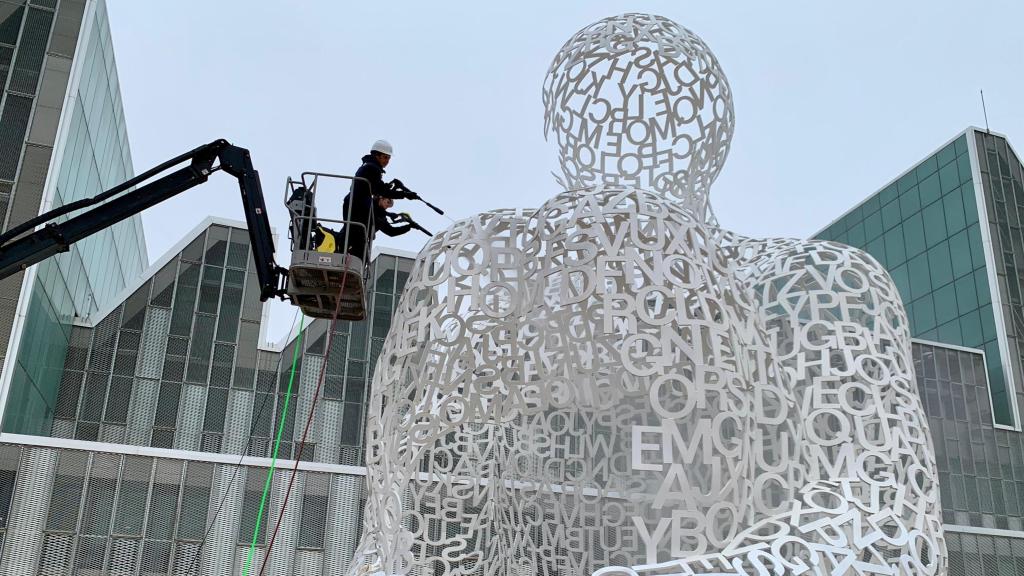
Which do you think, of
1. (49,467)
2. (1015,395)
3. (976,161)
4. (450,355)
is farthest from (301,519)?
(976,161)

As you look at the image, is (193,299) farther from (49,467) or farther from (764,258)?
(764,258)

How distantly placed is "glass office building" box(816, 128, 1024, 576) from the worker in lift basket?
16556 millimetres

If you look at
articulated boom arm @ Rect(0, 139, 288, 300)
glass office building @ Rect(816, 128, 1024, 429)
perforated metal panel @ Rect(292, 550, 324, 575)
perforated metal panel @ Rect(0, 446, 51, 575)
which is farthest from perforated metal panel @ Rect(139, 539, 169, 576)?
glass office building @ Rect(816, 128, 1024, 429)

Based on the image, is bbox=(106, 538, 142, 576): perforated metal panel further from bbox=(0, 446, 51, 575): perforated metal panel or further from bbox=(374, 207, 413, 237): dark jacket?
bbox=(374, 207, 413, 237): dark jacket

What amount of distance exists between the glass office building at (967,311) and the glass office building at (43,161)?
17.3 metres

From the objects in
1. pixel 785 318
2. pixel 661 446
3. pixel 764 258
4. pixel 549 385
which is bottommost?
pixel 661 446

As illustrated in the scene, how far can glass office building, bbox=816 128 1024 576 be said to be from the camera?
993 inches

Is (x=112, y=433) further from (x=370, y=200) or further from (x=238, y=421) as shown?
(x=370, y=200)

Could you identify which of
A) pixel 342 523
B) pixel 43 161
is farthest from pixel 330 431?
pixel 43 161

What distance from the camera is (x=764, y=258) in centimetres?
782

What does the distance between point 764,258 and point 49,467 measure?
526 inches

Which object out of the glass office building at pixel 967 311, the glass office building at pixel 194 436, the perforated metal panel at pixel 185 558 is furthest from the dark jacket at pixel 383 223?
the glass office building at pixel 967 311

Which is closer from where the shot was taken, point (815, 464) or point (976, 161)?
point (815, 464)

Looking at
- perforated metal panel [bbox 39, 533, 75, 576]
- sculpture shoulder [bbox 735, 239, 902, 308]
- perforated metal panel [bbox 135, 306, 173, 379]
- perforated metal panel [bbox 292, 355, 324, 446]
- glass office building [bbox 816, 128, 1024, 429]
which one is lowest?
perforated metal panel [bbox 39, 533, 75, 576]
